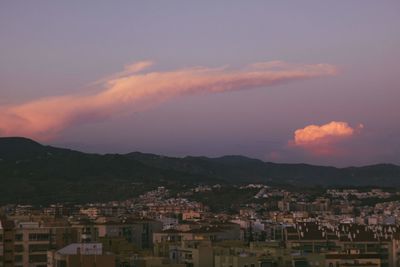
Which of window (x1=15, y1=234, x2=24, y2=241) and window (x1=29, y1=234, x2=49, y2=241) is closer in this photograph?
window (x1=15, y1=234, x2=24, y2=241)

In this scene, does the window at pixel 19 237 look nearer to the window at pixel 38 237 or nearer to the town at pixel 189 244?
the town at pixel 189 244

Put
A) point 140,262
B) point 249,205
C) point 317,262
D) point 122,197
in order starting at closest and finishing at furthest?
point 140,262
point 317,262
point 249,205
point 122,197

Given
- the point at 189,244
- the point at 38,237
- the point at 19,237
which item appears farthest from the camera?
the point at 189,244

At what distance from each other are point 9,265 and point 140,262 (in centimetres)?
855

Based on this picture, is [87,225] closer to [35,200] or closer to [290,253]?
[290,253]

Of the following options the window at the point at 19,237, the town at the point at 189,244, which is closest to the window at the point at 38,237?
the town at the point at 189,244

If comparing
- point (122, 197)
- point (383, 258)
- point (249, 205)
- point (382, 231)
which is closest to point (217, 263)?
point (383, 258)

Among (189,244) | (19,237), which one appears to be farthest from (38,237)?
(189,244)

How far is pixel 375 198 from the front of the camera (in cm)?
18100

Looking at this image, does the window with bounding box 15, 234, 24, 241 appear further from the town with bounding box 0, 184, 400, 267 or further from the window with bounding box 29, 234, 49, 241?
the window with bounding box 29, 234, 49, 241

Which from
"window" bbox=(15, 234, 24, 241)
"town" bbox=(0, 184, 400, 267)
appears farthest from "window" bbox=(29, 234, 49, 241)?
"window" bbox=(15, 234, 24, 241)

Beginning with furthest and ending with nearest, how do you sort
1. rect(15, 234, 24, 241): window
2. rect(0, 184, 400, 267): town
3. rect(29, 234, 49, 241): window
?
rect(29, 234, 49, 241): window, rect(15, 234, 24, 241): window, rect(0, 184, 400, 267): town

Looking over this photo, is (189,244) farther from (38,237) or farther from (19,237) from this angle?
(19,237)

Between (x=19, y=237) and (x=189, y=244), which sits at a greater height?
(x=19, y=237)
